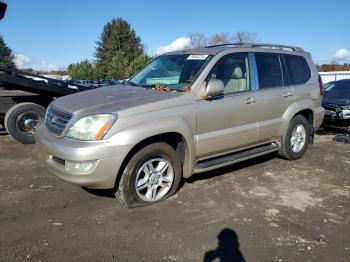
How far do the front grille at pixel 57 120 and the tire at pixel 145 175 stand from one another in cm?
88

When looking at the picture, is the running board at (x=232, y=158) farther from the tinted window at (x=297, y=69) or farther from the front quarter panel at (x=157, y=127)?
the tinted window at (x=297, y=69)

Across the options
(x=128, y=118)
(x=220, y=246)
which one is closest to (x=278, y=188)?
(x=220, y=246)

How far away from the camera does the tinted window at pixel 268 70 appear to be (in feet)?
18.5

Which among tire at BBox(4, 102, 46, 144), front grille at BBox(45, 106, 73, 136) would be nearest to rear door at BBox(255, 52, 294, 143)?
front grille at BBox(45, 106, 73, 136)

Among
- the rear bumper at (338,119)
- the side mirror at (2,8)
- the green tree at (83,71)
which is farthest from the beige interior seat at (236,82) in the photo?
the green tree at (83,71)

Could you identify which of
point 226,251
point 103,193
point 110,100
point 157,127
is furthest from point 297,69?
point 226,251

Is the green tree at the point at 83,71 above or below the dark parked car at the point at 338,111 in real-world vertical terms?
above

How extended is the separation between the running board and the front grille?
5.65 feet

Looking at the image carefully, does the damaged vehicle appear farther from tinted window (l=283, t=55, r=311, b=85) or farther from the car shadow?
the car shadow

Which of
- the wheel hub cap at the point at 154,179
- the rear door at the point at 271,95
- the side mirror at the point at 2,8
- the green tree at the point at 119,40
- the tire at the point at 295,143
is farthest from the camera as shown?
the green tree at the point at 119,40

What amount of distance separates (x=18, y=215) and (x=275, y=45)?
468 cm

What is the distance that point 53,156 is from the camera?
4293 millimetres

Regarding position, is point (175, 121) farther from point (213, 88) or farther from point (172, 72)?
point (172, 72)

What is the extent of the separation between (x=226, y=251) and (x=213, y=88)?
2.01 metres
